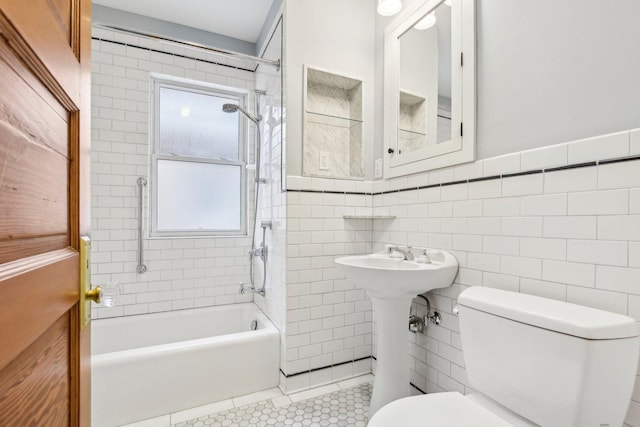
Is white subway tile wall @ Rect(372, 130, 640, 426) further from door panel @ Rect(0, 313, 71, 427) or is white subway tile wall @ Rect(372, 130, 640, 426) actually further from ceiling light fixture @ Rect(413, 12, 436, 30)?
door panel @ Rect(0, 313, 71, 427)

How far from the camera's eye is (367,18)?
2.15 meters

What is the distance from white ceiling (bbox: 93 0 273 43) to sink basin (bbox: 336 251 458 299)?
6.86 feet

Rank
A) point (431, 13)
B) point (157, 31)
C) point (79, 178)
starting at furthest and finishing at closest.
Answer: point (157, 31) → point (431, 13) → point (79, 178)

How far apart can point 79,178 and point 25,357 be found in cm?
37

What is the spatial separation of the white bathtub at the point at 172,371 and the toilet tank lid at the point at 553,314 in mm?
1306

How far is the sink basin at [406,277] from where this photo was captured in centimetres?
144

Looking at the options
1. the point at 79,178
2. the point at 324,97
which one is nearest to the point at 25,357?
the point at 79,178

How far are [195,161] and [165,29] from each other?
3.56 feet

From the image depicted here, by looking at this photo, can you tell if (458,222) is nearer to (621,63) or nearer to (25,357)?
(621,63)

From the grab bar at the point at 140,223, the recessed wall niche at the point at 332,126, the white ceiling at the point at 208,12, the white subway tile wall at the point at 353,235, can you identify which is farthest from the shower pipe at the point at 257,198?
→ the grab bar at the point at 140,223

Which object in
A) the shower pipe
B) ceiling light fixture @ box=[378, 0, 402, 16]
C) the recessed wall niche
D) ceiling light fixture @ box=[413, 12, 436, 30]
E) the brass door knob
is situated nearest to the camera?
the brass door knob

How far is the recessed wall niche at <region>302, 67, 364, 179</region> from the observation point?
2035mm

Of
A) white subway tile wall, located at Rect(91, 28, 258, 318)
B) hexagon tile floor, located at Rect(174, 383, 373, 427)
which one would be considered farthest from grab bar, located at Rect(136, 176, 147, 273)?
hexagon tile floor, located at Rect(174, 383, 373, 427)

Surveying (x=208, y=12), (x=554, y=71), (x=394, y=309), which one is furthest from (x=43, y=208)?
(x=208, y=12)
